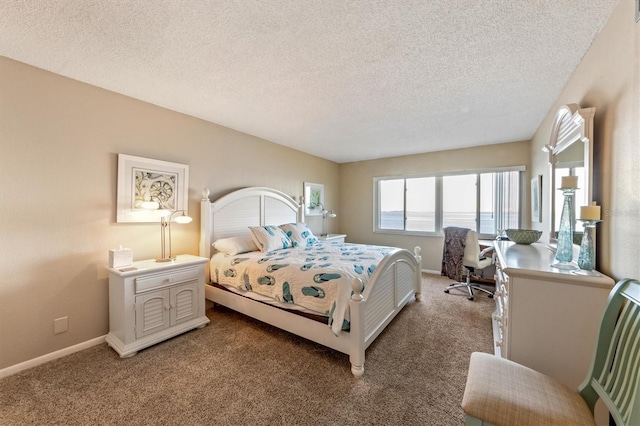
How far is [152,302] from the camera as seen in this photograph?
91.3 inches

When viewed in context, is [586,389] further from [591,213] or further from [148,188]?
[148,188]

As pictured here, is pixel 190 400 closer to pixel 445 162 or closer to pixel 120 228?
pixel 120 228

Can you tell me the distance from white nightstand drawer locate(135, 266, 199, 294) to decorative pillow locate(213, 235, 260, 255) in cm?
45

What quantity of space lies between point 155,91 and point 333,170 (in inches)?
153

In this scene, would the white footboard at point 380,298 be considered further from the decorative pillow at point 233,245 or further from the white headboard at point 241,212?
the white headboard at point 241,212

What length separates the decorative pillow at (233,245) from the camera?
9.98ft

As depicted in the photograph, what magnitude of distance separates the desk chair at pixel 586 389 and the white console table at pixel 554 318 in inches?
7.4

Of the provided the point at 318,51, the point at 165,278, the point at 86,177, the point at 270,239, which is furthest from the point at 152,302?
the point at 318,51

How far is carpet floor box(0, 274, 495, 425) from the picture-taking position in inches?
60.2

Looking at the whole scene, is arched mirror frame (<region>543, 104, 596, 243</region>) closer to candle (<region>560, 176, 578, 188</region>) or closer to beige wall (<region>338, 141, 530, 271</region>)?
candle (<region>560, 176, 578, 188</region>)

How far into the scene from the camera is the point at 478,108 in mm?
2777

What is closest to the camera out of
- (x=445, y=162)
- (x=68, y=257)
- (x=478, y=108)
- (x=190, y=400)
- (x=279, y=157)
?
(x=190, y=400)

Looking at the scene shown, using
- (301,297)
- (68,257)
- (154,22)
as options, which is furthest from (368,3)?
(68,257)

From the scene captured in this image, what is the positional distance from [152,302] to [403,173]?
4.64 m
